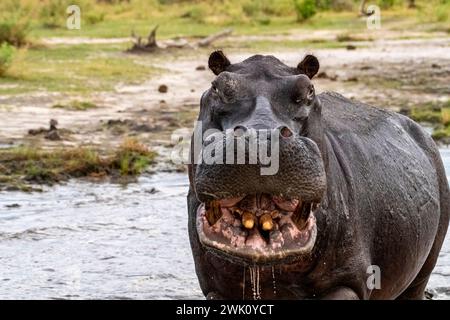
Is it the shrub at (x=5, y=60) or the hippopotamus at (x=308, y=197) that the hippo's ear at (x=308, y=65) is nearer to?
the hippopotamus at (x=308, y=197)

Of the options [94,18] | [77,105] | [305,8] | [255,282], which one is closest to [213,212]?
[255,282]

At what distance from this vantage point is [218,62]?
5.41m

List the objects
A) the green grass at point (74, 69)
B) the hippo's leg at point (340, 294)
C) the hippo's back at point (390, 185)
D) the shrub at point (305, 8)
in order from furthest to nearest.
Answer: the shrub at point (305, 8)
the green grass at point (74, 69)
the hippo's back at point (390, 185)
the hippo's leg at point (340, 294)

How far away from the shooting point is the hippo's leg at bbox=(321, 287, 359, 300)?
5.29m

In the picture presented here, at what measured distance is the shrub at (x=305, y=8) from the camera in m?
34.7

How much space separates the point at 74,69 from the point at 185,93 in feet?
10.5

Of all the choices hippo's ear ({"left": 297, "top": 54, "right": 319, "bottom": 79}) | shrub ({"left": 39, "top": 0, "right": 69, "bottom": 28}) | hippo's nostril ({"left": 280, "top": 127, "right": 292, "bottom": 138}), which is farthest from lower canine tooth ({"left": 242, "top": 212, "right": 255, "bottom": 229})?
shrub ({"left": 39, "top": 0, "right": 69, "bottom": 28})

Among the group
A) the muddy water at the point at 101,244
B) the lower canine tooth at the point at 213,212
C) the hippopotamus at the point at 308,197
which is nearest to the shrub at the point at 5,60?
the muddy water at the point at 101,244

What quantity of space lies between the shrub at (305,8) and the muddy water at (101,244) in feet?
75.7

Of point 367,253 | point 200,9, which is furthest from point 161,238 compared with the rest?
point 200,9

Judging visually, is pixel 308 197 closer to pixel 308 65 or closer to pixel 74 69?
pixel 308 65

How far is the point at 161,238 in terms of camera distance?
9320 mm

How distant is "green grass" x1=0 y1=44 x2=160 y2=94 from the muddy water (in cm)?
642

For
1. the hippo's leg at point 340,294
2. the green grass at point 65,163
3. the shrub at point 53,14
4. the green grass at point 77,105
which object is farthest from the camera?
the shrub at point 53,14
